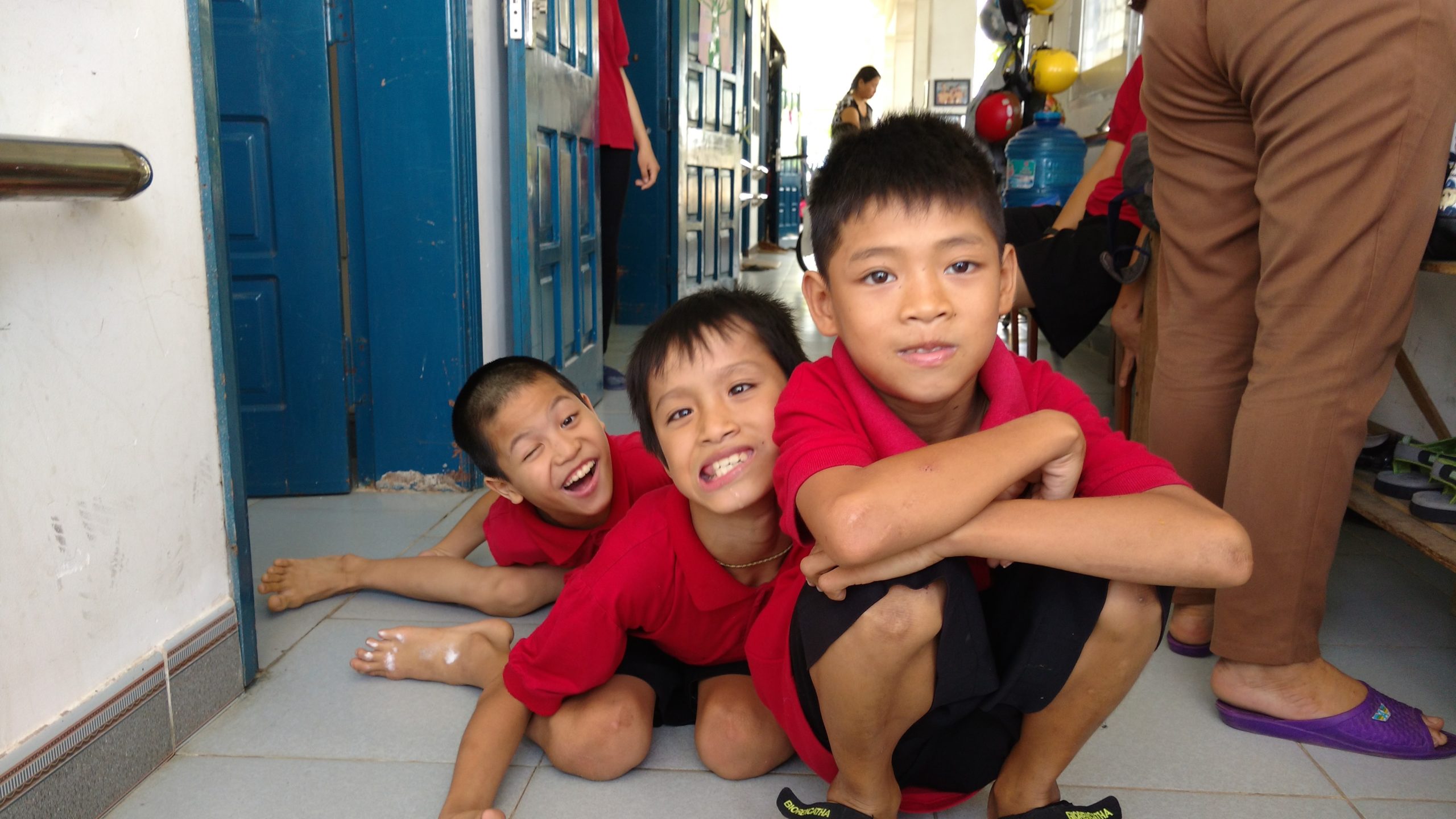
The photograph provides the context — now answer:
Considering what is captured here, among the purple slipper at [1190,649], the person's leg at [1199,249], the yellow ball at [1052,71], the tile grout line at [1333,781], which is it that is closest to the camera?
the tile grout line at [1333,781]

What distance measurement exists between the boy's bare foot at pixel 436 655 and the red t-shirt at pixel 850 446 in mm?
524

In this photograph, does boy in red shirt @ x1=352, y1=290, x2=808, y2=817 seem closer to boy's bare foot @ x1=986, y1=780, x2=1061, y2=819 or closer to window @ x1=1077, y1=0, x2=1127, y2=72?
boy's bare foot @ x1=986, y1=780, x2=1061, y2=819

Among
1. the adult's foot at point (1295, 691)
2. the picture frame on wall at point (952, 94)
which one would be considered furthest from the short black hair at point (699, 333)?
the picture frame on wall at point (952, 94)

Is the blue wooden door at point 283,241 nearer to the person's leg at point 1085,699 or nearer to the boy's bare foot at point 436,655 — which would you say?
the boy's bare foot at point 436,655

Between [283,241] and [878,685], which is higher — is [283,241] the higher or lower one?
the higher one

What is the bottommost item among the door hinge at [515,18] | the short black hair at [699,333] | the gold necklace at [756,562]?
the gold necklace at [756,562]

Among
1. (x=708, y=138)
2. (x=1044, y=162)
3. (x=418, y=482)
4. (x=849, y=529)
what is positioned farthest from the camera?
(x=708, y=138)

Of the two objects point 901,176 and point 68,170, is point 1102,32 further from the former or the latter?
point 68,170

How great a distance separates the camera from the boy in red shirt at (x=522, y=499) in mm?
1623

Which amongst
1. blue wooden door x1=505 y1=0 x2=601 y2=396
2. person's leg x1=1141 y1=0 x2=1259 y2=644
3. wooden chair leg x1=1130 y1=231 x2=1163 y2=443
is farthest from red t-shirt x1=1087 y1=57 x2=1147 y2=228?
blue wooden door x1=505 y1=0 x2=601 y2=396

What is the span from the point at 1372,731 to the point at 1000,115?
3787 millimetres

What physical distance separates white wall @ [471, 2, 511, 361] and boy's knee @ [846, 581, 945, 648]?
1.71 metres

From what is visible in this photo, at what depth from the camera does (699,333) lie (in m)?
1.21

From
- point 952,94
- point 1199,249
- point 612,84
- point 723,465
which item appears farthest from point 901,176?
point 952,94
